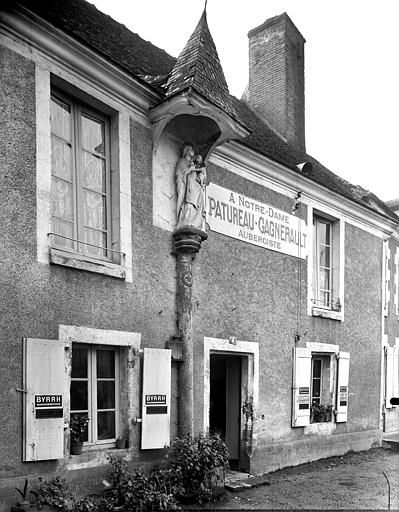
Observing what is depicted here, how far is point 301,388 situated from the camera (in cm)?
966

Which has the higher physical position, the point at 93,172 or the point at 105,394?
the point at 93,172

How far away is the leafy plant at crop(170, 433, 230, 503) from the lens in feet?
21.7

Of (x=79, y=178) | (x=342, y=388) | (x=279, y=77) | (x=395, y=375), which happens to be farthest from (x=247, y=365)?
(x=279, y=77)

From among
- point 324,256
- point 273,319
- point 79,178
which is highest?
point 79,178

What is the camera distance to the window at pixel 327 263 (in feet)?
35.7

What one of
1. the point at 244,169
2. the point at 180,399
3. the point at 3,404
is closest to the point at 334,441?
the point at 180,399

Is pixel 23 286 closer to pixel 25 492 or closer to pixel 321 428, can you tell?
pixel 25 492

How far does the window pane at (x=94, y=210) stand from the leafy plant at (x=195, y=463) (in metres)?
2.88

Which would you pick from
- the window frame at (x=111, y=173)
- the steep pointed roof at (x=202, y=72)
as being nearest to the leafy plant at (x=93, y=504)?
the window frame at (x=111, y=173)

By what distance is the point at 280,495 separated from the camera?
24.6 feet

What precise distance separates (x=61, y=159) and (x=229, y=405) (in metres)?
5.01

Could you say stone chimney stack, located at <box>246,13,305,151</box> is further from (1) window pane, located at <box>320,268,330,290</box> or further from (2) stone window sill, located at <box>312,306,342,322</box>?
(2) stone window sill, located at <box>312,306,342,322</box>

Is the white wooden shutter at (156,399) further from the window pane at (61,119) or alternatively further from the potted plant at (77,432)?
the window pane at (61,119)

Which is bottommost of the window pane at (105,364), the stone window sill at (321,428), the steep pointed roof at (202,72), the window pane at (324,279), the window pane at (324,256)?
the stone window sill at (321,428)
